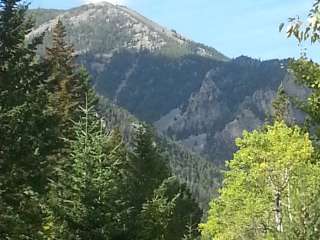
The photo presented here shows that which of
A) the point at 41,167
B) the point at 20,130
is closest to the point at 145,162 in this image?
the point at 41,167

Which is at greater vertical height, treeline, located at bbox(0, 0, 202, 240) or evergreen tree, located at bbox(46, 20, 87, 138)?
evergreen tree, located at bbox(46, 20, 87, 138)

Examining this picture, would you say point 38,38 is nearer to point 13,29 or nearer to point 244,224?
point 13,29

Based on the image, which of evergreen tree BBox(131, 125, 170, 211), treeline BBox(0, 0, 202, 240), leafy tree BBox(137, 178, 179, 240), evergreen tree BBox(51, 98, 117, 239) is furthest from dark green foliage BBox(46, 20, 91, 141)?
evergreen tree BBox(51, 98, 117, 239)

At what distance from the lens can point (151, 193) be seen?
31.4 metres

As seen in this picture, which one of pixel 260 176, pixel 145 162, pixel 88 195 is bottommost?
pixel 88 195

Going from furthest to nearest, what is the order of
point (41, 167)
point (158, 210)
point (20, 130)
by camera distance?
point (158, 210)
point (41, 167)
point (20, 130)

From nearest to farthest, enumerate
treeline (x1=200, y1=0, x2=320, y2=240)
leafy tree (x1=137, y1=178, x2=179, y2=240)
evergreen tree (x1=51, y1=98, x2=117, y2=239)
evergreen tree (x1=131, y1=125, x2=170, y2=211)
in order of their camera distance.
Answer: evergreen tree (x1=51, y1=98, x2=117, y2=239) → leafy tree (x1=137, y1=178, x2=179, y2=240) → treeline (x1=200, y1=0, x2=320, y2=240) → evergreen tree (x1=131, y1=125, x2=170, y2=211)

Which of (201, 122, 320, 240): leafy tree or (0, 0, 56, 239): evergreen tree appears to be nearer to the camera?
(0, 0, 56, 239): evergreen tree

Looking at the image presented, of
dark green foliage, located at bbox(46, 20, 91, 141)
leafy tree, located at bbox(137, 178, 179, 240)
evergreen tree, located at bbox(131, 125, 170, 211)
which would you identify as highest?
dark green foliage, located at bbox(46, 20, 91, 141)

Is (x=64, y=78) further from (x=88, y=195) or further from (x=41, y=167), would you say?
(x=88, y=195)

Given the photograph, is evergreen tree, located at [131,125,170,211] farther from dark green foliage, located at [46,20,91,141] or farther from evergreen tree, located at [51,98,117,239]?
evergreen tree, located at [51,98,117,239]

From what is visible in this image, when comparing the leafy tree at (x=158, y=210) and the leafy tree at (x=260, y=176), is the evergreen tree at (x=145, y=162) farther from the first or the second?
the leafy tree at (x=260, y=176)

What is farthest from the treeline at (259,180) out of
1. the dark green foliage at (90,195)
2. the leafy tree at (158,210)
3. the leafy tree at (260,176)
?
the dark green foliage at (90,195)

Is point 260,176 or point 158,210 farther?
point 260,176
